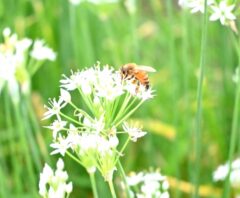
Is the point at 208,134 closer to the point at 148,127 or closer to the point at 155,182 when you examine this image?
the point at 148,127

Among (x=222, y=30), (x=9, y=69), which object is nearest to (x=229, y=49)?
(x=222, y=30)

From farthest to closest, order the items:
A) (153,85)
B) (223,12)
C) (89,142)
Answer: (153,85), (223,12), (89,142)

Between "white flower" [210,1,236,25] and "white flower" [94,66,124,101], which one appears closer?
"white flower" [94,66,124,101]

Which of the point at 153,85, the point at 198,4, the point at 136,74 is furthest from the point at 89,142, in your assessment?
the point at 153,85

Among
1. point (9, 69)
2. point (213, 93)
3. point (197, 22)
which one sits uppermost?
point (197, 22)

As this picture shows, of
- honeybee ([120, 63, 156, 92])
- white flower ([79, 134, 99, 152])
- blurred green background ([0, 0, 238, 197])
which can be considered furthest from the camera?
blurred green background ([0, 0, 238, 197])

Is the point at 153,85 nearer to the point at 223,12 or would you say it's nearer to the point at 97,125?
the point at 223,12

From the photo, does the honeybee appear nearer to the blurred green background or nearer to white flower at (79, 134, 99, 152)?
white flower at (79, 134, 99, 152)

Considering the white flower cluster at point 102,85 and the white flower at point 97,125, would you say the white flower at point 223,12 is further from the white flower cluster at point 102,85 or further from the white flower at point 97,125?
the white flower at point 97,125

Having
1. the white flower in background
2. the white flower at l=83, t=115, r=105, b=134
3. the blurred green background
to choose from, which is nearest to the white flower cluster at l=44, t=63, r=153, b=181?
the white flower at l=83, t=115, r=105, b=134
